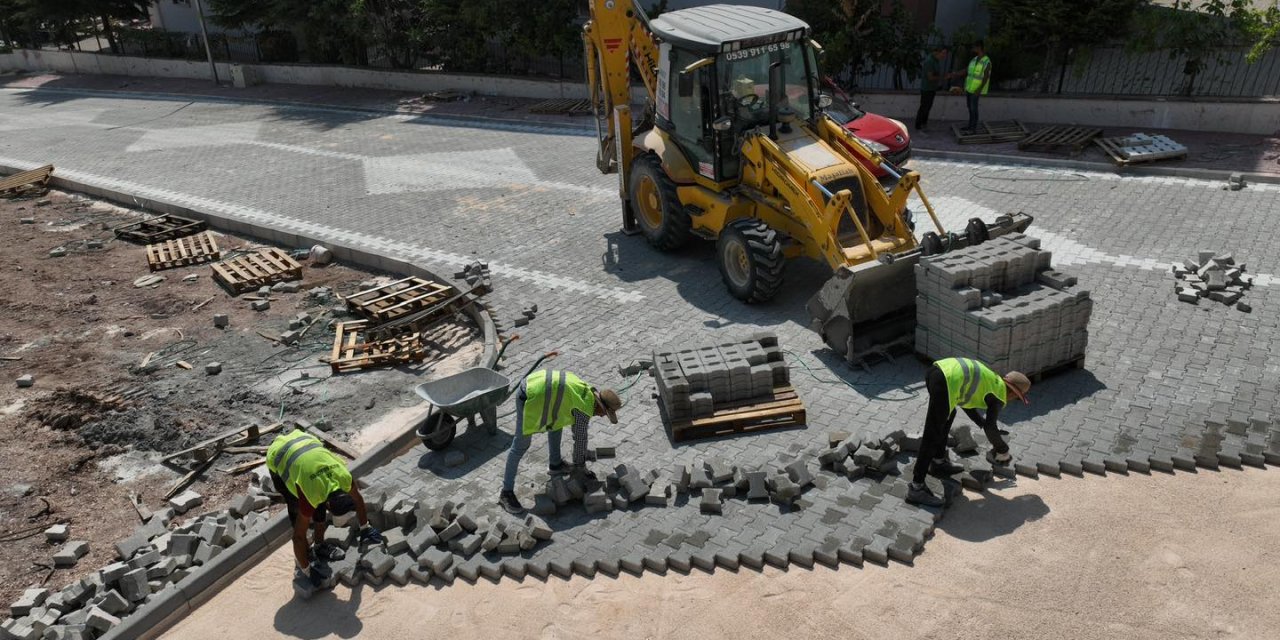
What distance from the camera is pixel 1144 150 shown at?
48.7 feet

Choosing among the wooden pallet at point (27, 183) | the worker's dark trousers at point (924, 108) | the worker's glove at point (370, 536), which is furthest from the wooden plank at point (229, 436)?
the worker's dark trousers at point (924, 108)

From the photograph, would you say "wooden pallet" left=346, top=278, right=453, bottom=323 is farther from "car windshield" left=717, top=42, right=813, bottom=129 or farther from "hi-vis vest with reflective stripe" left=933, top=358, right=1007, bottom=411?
"hi-vis vest with reflective stripe" left=933, top=358, right=1007, bottom=411

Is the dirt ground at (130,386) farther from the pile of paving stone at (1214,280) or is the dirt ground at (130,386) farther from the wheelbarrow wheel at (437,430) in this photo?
the pile of paving stone at (1214,280)

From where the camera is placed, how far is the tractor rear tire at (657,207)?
1214 centimetres

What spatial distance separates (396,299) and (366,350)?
119cm

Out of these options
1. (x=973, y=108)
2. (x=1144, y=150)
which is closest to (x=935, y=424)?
(x=1144, y=150)

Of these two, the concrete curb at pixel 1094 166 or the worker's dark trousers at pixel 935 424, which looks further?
the concrete curb at pixel 1094 166

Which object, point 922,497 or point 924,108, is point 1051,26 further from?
point 922,497

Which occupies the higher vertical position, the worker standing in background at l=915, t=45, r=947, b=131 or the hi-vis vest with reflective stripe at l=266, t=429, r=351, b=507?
the worker standing in background at l=915, t=45, r=947, b=131

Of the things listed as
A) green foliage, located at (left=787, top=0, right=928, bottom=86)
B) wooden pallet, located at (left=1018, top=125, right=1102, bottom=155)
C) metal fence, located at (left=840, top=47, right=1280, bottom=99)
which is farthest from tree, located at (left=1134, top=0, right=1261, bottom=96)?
green foliage, located at (left=787, top=0, right=928, bottom=86)

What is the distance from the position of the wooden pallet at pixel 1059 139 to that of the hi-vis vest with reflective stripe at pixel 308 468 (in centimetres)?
1443

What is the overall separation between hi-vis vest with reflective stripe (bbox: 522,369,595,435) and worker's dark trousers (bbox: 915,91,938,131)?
533 inches

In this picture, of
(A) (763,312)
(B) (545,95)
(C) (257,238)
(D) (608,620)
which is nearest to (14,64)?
(B) (545,95)

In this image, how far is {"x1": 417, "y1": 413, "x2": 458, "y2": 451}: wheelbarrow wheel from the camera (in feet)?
27.4
